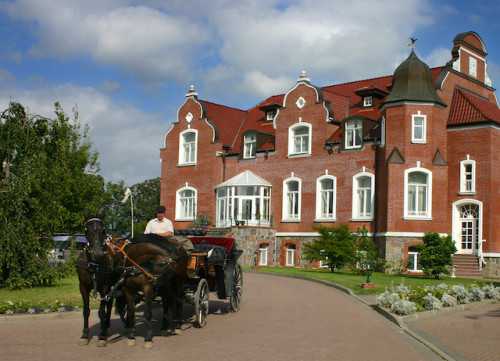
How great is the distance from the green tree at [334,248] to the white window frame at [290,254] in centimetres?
732

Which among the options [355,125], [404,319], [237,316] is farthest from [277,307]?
[355,125]

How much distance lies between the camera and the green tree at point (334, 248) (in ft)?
90.7

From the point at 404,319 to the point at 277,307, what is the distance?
3.50 metres

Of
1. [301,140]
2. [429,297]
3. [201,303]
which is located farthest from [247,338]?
[301,140]

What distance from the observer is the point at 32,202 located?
18047 millimetres

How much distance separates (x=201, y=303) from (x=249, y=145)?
27369mm

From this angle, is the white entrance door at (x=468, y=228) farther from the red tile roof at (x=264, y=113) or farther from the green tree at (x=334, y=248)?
the red tile roof at (x=264, y=113)

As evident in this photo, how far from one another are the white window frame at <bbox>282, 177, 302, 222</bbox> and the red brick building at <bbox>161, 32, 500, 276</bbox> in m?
0.07

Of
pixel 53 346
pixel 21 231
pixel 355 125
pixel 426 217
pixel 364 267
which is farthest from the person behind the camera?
pixel 355 125

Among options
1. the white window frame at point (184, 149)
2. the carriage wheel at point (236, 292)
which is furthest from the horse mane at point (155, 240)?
the white window frame at point (184, 149)

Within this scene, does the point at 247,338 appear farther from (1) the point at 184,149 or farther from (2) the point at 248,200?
(1) the point at 184,149

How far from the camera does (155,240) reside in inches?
425

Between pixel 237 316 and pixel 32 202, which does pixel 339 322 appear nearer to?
pixel 237 316

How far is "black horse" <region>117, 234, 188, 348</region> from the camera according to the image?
1011 centimetres
